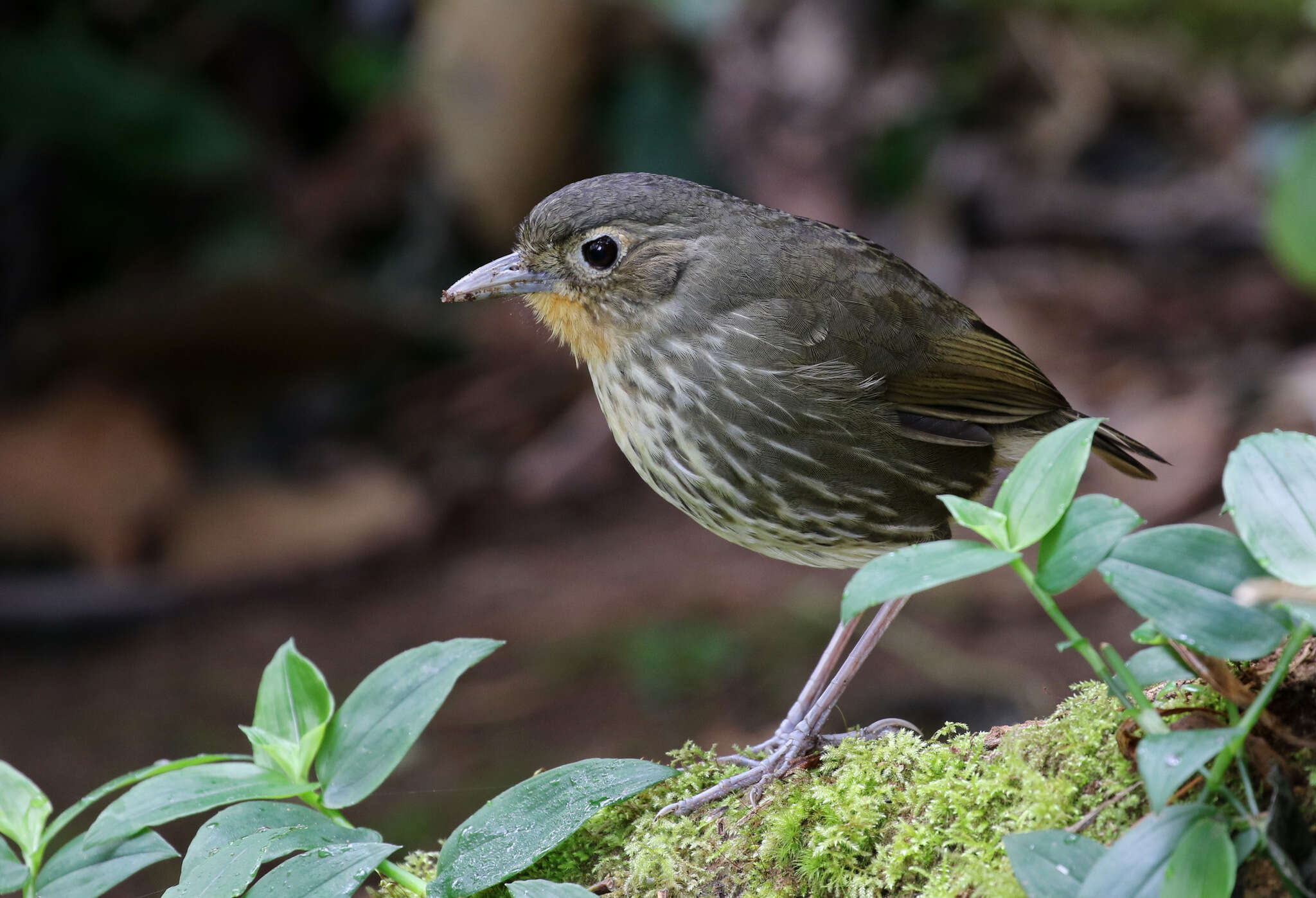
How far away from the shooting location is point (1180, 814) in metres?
1.32

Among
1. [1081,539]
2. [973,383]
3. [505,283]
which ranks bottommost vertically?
[1081,539]

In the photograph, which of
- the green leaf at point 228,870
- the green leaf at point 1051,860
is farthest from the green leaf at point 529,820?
the green leaf at point 1051,860

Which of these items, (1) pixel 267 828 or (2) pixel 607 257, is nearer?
(1) pixel 267 828

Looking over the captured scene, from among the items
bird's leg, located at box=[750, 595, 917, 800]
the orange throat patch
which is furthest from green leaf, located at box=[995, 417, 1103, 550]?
the orange throat patch

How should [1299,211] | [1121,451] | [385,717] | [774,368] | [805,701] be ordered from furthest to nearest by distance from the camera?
[1299,211], [1121,451], [774,368], [805,701], [385,717]

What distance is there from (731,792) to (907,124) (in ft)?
17.2

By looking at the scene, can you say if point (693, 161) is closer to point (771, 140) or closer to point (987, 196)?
point (771, 140)

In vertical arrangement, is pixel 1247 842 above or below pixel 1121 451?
below

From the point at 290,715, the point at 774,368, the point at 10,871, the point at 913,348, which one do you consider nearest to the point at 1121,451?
the point at 913,348

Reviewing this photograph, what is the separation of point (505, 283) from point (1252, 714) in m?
1.72

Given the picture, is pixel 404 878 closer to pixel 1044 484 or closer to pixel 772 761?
pixel 772 761

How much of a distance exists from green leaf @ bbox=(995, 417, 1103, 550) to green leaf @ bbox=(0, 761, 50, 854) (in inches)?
56.2

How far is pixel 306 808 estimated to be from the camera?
183cm

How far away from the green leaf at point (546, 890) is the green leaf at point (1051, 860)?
541mm
